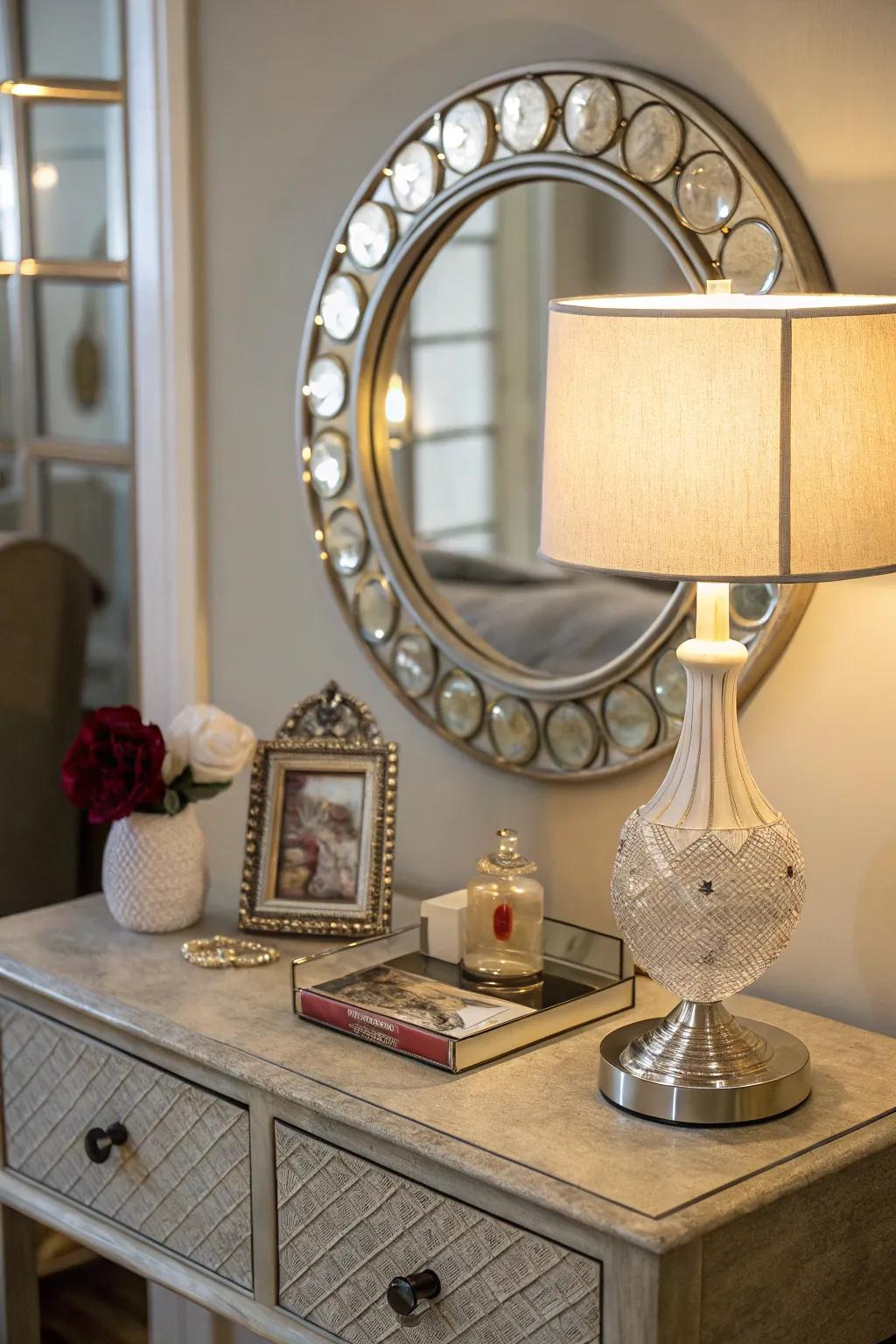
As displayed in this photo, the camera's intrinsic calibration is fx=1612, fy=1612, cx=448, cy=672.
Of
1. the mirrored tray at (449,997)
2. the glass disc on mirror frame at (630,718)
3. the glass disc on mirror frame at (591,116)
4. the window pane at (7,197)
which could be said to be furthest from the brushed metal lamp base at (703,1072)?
the window pane at (7,197)

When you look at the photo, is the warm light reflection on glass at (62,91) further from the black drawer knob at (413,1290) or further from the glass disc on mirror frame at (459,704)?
the black drawer knob at (413,1290)

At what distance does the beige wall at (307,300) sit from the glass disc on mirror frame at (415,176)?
7 centimetres

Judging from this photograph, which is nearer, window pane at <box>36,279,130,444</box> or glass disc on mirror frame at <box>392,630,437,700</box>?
glass disc on mirror frame at <box>392,630,437,700</box>

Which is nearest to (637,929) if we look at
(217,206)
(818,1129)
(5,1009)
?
(818,1129)

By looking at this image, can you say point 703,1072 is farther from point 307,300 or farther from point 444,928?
point 307,300

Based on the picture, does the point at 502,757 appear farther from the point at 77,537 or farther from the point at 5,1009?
the point at 77,537

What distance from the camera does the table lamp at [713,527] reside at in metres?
1.18

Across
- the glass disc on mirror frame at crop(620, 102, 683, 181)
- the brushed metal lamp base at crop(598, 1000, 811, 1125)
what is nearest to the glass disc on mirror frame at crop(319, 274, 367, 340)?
the glass disc on mirror frame at crop(620, 102, 683, 181)

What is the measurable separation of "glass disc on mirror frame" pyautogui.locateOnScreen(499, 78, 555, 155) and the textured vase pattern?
0.75m

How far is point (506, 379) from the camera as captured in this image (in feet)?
5.71

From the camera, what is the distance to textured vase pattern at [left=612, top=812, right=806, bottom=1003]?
1.32 m

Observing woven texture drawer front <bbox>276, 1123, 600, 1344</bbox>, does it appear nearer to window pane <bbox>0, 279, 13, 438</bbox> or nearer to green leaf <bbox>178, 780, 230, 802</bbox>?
green leaf <bbox>178, 780, 230, 802</bbox>

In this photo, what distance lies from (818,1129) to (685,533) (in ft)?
1.67

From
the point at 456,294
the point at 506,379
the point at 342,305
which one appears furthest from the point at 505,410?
the point at 342,305
